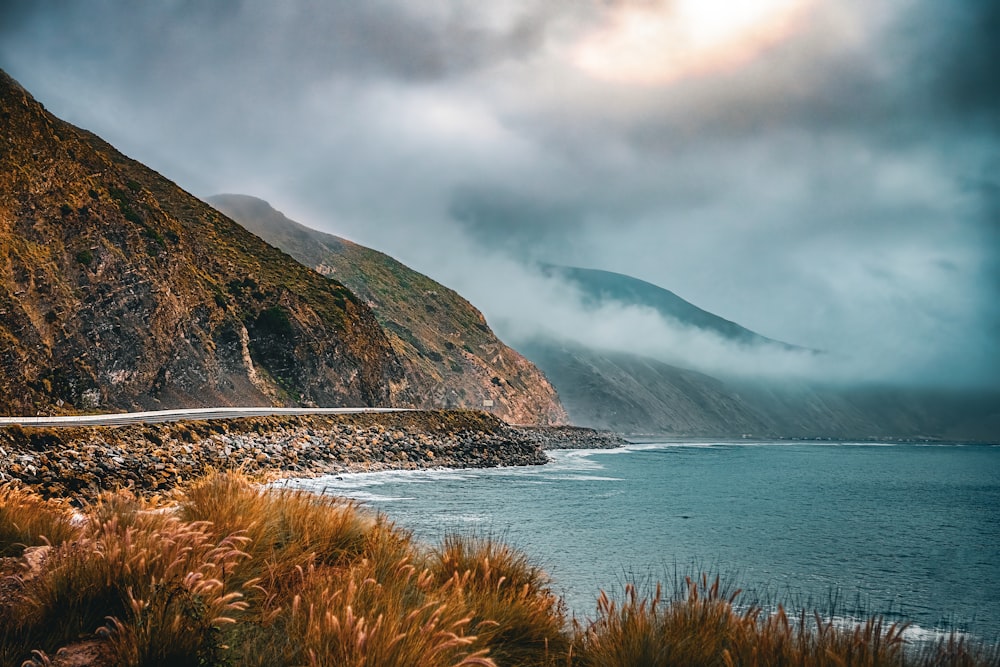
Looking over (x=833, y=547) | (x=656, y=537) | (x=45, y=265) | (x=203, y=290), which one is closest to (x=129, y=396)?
(x=45, y=265)

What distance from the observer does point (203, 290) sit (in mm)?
62344

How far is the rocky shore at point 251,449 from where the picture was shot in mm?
25328

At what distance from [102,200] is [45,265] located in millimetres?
11247

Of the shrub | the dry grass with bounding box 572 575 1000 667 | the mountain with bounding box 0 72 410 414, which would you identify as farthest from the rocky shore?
the shrub

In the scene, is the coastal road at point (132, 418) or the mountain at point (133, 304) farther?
the mountain at point (133, 304)

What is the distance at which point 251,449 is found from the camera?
39.2m

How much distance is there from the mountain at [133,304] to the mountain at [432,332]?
2510cm

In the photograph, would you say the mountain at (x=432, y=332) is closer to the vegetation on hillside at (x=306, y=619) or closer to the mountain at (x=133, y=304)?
the mountain at (x=133, y=304)

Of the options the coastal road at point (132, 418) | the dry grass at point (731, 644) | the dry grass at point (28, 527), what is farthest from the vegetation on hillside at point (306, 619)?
the coastal road at point (132, 418)

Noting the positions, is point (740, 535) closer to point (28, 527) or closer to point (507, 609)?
point (507, 609)

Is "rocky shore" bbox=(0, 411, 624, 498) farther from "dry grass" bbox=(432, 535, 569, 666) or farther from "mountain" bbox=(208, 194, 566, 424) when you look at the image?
"mountain" bbox=(208, 194, 566, 424)

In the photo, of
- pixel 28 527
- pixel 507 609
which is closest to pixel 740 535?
pixel 507 609

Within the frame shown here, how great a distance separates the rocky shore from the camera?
25.3m

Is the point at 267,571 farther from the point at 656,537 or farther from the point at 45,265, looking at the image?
the point at 45,265
